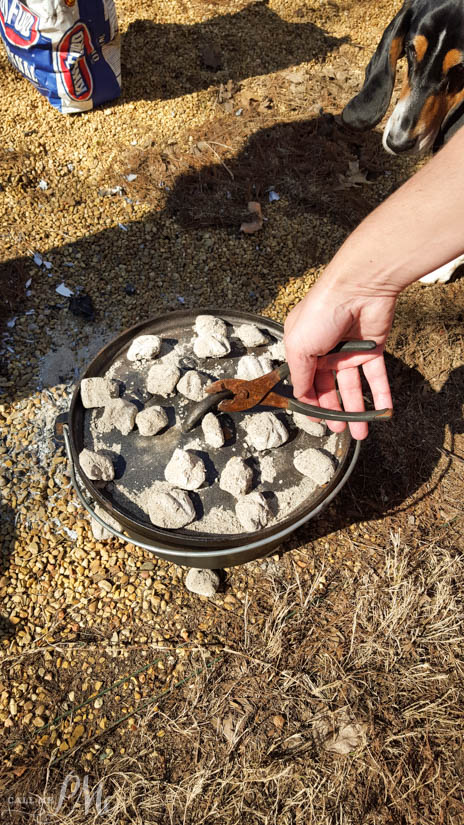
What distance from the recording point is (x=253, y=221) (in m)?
3.21

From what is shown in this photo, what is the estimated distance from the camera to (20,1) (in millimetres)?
3029

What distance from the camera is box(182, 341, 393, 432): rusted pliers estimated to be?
4.73ft

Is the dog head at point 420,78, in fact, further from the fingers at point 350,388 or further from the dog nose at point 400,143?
the fingers at point 350,388

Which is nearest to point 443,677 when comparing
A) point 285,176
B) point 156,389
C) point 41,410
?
point 156,389

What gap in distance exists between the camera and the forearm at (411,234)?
3.81ft

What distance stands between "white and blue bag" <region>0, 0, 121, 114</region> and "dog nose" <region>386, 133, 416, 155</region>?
2.17 meters

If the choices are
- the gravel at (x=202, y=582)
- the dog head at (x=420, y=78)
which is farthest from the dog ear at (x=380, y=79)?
the gravel at (x=202, y=582)

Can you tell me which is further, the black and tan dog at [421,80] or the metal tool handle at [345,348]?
the black and tan dog at [421,80]

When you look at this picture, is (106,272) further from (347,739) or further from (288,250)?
(347,739)

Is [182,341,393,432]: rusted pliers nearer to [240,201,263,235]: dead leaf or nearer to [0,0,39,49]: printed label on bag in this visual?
[240,201,263,235]: dead leaf

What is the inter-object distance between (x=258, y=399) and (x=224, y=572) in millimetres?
967

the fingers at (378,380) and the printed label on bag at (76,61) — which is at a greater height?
the printed label on bag at (76,61)

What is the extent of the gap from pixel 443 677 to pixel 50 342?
2.44m

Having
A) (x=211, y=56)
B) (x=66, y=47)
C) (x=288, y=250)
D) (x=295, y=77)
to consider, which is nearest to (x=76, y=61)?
(x=66, y=47)
